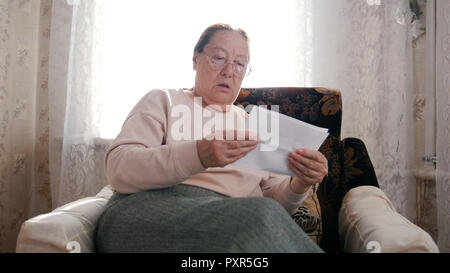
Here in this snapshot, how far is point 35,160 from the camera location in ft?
6.86

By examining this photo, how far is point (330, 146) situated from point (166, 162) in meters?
0.74

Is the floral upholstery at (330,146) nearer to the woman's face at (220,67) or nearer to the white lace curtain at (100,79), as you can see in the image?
the woman's face at (220,67)

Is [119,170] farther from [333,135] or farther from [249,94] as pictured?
[333,135]

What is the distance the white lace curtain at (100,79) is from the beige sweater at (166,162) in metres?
0.85

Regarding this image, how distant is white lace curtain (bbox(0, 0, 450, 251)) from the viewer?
1685mm

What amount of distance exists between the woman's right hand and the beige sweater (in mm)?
23

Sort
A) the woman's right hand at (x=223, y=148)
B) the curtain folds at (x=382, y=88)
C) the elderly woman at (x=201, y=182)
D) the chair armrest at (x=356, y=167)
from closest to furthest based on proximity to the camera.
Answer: the elderly woman at (x=201, y=182)
the woman's right hand at (x=223, y=148)
the chair armrest at (x=356, y=167)
the curtain folds at (x=382, y=88)

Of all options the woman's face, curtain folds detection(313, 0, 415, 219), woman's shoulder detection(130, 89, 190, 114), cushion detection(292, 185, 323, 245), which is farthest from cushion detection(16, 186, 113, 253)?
curtain folds detection(313, 0, 415, 219)

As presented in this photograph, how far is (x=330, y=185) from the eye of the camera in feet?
4.04

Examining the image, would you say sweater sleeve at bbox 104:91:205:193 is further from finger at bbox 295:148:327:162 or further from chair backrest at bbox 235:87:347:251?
chair backrest at bbox 235:87:347:251

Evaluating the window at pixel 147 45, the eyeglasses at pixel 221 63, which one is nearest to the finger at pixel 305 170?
the eyeglasses at pixel 221 63

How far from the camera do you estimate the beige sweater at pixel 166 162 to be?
78cm

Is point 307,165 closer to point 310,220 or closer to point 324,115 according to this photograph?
point 310,220
